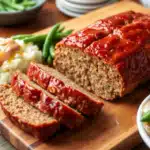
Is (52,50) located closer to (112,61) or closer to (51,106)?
(112,61)

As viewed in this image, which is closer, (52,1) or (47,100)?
(47,100)

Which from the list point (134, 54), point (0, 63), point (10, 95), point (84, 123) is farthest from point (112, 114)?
point (0, 63)

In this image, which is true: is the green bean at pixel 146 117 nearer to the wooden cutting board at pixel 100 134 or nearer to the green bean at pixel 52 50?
the wooden cutting board at pixel 100 134

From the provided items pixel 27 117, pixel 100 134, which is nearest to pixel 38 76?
pixel 27 117

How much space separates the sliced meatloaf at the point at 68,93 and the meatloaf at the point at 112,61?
1.03ft

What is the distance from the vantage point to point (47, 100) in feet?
11.7

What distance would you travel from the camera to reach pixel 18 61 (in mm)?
4285

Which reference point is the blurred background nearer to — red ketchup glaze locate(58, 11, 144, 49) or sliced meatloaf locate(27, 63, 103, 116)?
red ketchup glaze locate(58, 11, 144, 49)

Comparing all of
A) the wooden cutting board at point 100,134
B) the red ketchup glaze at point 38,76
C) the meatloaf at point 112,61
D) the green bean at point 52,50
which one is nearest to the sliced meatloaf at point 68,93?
the red ketchup glaze at point 38,76

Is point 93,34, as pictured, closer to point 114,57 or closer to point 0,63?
point 114,57

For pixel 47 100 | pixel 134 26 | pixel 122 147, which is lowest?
pixel 122 147

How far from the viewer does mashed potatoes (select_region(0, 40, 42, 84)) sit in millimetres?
4254

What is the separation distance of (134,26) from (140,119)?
4.53 ft

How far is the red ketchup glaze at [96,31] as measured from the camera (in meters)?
4.14
